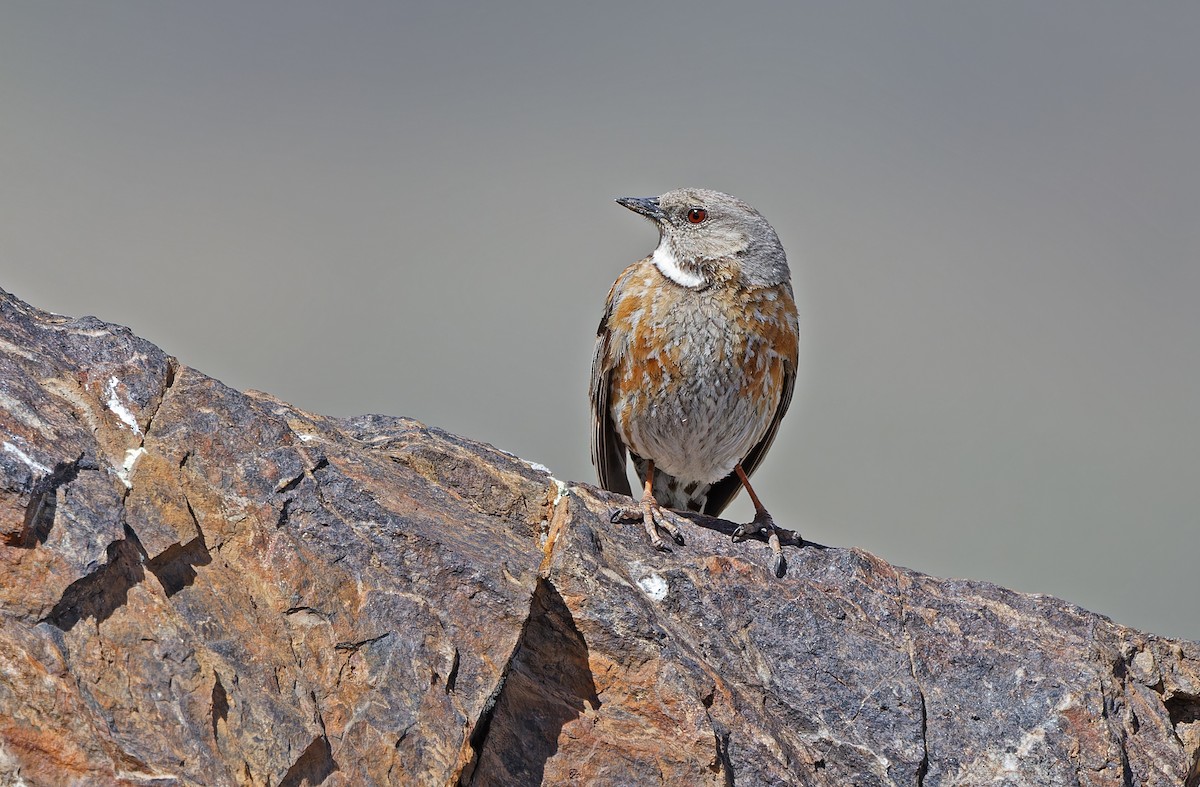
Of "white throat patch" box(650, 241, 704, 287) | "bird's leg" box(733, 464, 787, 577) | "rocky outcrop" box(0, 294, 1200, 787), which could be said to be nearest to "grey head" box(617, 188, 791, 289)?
"white throat patch" box(650, 241, 704, 287)

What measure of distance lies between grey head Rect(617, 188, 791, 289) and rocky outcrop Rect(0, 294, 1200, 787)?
1.81 metres

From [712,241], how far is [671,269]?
1.11 feet

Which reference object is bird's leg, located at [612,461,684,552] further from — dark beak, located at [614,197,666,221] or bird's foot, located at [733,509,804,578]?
dark beak, located at [614,197,666,221]

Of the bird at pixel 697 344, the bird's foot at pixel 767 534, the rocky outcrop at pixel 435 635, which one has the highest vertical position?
the bird at pixel 697 344

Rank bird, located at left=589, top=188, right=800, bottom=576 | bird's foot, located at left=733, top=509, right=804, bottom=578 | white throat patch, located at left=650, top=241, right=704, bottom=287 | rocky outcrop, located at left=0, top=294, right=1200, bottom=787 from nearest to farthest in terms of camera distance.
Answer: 1. rocky outcrop, located at left=0, top=294, right=1200, bottom=787
2. bird's foot, located at left=733, top=509, right=804, bottom=578
3. bird, located at left=589, top=188, right=800, bottom=576
4. white throat patch, located at left=650, top=241, right=704, bottom=287

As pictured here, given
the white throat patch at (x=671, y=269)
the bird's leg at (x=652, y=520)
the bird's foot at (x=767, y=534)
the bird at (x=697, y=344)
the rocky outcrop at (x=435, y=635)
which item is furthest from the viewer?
the white throat patch at (x=671, y=269)

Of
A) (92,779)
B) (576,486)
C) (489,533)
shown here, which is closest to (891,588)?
(576,486)

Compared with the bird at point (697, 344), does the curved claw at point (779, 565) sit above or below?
below

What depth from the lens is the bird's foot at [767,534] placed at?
6816 mm

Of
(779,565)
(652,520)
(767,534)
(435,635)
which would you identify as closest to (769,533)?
(767,534)

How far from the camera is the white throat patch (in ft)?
25.4

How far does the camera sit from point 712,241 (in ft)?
25.8

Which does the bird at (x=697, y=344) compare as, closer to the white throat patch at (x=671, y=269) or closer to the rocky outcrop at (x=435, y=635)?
the white throat patch at (x=671, y=269)

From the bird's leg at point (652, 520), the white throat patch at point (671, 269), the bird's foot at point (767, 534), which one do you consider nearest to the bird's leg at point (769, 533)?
the bird's foot at point (767, 534)
